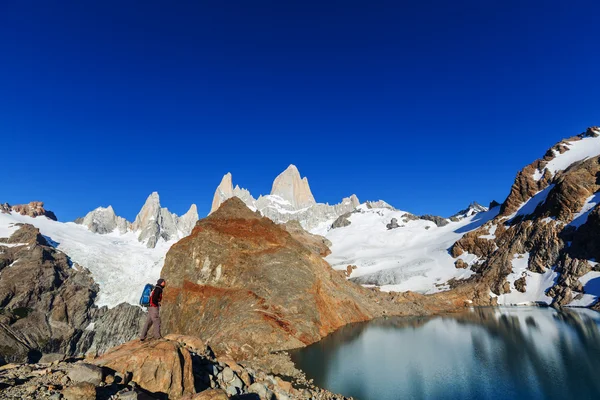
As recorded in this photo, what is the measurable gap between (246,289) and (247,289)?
0.61ft

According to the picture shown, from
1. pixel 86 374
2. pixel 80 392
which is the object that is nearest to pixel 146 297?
pixel 86 374

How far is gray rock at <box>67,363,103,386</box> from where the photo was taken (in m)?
11.7

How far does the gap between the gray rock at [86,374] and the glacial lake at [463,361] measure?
21.1m

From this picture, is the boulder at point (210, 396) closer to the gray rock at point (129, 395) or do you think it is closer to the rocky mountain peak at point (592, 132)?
the gray rock at point (129, 395)

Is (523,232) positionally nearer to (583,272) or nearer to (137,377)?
(583,272)

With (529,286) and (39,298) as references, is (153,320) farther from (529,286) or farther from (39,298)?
(529,286)

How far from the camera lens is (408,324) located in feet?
223

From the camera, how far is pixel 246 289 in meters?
53.6

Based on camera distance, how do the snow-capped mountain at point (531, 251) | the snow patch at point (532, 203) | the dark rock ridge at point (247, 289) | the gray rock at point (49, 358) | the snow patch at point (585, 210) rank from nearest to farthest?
the gray rock at point (49, 358) → the dark rock ridge at point (247, 289) → the snow-capped mountain at point (531, 251) → the snow patch at point (585, 210) → the snow patch at point (532, 203)

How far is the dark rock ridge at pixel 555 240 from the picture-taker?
86562mm

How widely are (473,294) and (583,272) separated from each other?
96.7 feet

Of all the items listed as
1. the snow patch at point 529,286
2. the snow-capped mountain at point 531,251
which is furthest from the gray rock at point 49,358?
the snow patch at point 529,286

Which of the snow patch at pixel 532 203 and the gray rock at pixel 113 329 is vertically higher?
the snow patch at pixel 532 203

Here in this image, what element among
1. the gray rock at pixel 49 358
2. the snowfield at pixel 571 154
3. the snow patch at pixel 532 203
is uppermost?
the snowfield at pixel 571 154
